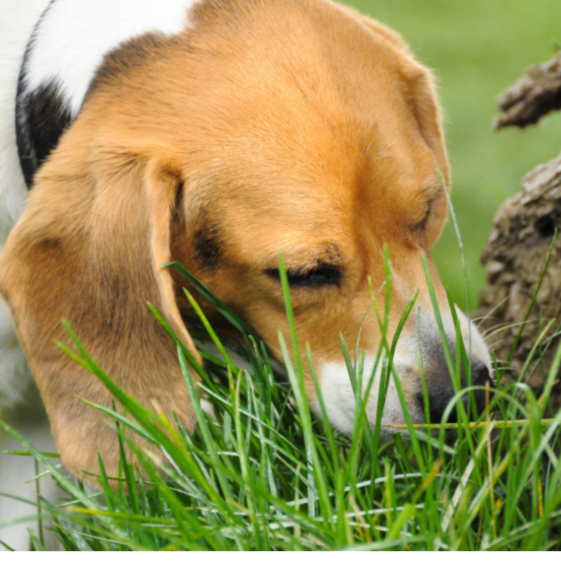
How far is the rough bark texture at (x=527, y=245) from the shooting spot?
249cm

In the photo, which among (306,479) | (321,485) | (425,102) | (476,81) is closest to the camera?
(321,485)

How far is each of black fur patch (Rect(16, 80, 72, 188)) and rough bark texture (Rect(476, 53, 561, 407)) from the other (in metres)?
1.55

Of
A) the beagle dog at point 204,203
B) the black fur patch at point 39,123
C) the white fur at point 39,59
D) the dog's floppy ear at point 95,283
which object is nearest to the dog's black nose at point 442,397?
the beagle dog at point 204,203

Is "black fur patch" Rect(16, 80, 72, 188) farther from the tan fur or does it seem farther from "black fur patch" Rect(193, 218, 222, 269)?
"black fur patch" Rect(193, 218, 222, 269)

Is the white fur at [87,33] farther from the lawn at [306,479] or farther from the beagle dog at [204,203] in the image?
the lawn at [306,479]

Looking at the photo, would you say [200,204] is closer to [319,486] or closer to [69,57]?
Answer: [69,57]

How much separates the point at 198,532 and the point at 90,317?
0.76m

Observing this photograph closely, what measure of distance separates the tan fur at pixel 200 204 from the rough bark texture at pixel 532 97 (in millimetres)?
810

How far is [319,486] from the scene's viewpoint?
157 cm

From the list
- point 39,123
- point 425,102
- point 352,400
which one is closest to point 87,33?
point 39,123

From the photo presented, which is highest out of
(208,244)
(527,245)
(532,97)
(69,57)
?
(69,57)

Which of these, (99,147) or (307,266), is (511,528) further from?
(99,147)

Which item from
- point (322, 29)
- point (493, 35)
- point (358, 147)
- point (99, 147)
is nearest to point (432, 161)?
point (358, 147)

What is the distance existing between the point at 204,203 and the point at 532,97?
4.64ft
